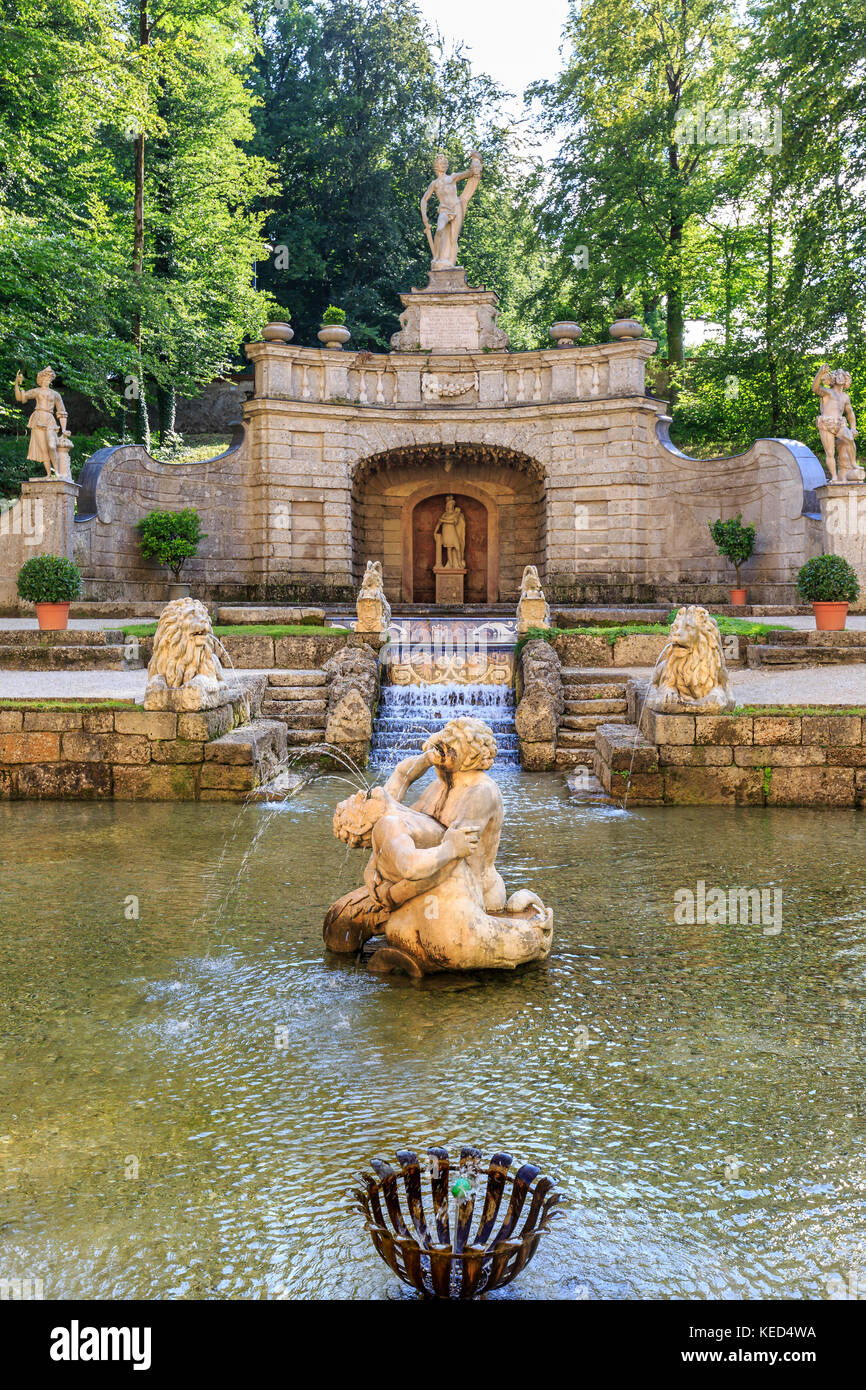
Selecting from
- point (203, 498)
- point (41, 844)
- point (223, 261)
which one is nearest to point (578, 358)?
point (203, 498)

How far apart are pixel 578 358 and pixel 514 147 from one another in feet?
54.6

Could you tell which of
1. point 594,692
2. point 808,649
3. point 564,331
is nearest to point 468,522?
point 564,331

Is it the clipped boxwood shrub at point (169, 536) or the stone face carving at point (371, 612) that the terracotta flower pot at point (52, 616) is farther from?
the clipped boxwood shrub at point (169, 536)

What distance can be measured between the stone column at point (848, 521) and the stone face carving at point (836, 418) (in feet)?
0.80

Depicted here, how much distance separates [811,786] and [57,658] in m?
9.03

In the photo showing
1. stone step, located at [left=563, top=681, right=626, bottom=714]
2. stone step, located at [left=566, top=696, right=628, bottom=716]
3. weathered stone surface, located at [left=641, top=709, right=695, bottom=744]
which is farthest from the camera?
stone step, located at [left=563, top=681, right=626, bottom=714]

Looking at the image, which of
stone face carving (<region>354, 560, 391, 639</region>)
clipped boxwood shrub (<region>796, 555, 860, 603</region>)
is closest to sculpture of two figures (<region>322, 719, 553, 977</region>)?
stone face carving (<region>354, 560, 391, 639</region>)

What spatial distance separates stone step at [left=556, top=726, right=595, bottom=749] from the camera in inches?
431

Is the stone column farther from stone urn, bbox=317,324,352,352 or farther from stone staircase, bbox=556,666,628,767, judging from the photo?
stone urn, bbox=317,324,352,352

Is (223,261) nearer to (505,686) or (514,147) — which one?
(514,147)

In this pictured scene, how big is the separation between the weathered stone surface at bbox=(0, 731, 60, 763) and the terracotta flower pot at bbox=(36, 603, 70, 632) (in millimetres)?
4923

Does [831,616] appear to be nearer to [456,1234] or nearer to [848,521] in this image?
[848,521]
